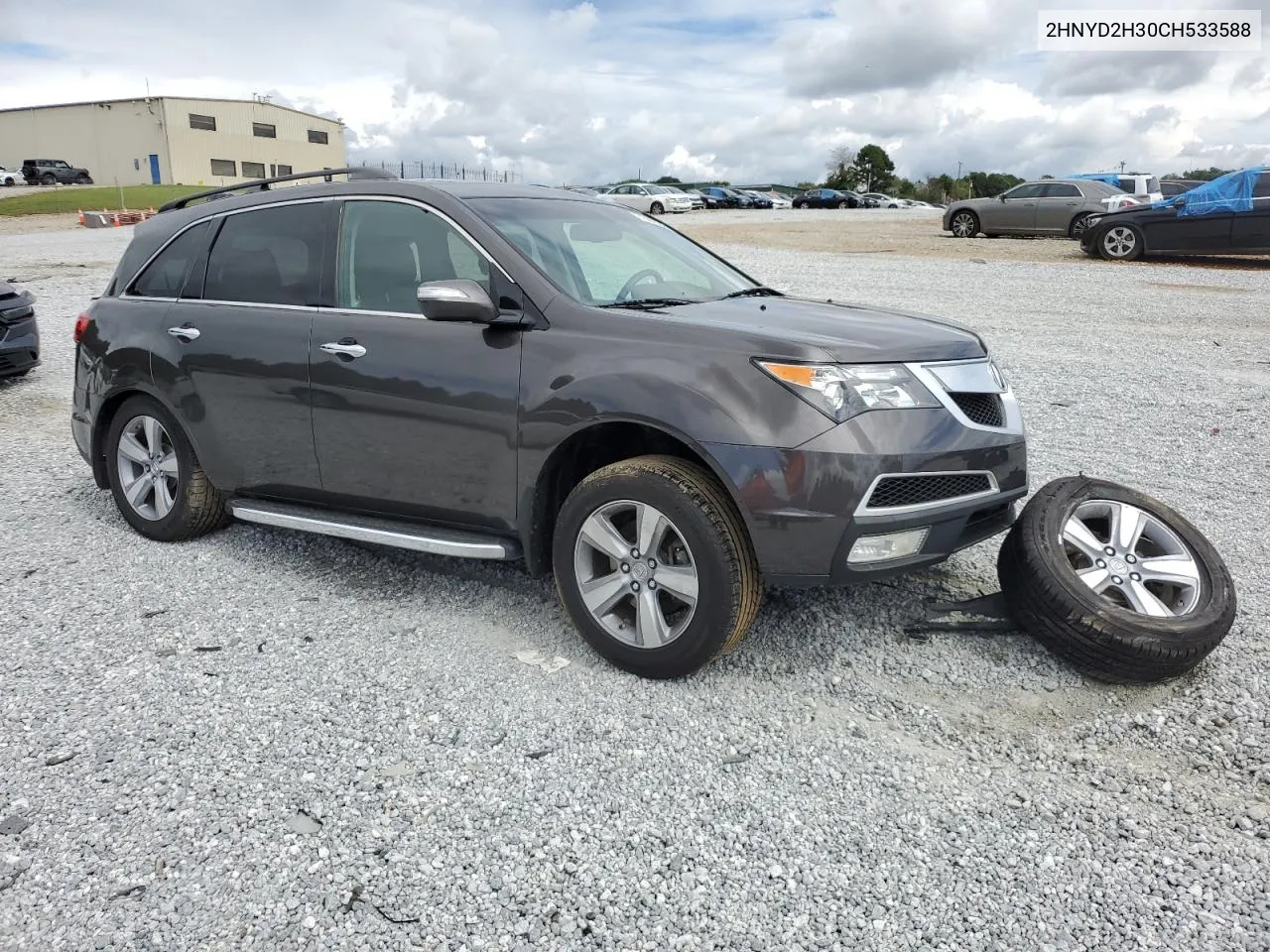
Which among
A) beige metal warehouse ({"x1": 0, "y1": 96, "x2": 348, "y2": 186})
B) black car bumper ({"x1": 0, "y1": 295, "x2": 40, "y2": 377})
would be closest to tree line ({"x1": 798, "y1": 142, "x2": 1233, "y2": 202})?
beige metal warehouse ({"x1": 0, "y1": 96, "x2": 348, "y2": 186})

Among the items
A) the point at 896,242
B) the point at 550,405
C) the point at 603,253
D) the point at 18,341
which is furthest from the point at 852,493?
the point at 896,242

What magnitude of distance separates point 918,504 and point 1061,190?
2258 centimetres

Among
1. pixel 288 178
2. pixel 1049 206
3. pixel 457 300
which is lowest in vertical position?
pixel 457 300

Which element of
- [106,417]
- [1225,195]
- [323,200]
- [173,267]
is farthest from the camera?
[1225,195]

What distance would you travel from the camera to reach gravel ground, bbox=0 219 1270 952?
246 cm

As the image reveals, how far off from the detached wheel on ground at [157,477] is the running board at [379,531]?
31 cm

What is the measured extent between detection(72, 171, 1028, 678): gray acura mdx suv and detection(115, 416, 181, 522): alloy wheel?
0.01 meters

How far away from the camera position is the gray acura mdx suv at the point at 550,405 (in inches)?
130

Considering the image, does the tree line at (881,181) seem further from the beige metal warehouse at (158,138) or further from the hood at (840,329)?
the hood at (840,329)

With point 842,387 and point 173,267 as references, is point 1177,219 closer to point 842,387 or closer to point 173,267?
point 842,387

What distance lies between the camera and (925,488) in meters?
3.35

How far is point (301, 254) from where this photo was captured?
14.7ft

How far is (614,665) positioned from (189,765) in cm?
145

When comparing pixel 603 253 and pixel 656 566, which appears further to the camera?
pixel 603 253
